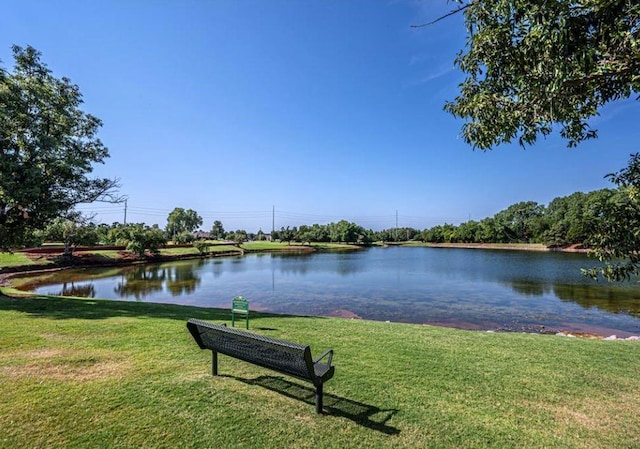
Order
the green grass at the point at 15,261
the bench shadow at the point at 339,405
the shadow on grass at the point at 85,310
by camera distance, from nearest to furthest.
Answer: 1. the bench shadow at the point at 339,405
2. the shadow on grass at the point at 85,310
3. the green grass at the point at 15,261

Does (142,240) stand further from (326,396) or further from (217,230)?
(217,230)

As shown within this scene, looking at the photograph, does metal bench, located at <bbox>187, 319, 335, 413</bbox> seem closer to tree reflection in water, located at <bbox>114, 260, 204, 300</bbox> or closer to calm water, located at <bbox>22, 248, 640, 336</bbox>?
calm water, located at <bbox>22, 248, 640, 336</bbox>

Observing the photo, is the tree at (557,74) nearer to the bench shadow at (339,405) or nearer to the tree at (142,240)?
the bench shadow at (339,405)

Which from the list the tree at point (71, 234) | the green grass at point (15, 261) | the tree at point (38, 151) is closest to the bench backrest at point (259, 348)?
the tree at point (38, 151)

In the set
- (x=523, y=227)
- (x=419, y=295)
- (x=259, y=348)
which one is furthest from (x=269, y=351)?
(x=523, y=227)

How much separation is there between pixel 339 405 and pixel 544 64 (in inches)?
163

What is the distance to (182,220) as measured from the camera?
123062mm

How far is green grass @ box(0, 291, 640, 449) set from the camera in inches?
132

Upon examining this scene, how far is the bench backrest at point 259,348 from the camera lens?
11.5ft

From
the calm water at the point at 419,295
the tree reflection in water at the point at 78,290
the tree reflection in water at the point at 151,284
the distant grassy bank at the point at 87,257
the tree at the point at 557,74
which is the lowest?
the calm water at the point at 419,295

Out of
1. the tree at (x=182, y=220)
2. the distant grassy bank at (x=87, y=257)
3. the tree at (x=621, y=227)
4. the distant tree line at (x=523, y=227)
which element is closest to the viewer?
the tree at (x=621, y=227)

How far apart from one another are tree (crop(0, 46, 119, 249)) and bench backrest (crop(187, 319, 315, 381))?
30.2 feet

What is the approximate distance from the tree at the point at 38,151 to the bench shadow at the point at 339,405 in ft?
32.9

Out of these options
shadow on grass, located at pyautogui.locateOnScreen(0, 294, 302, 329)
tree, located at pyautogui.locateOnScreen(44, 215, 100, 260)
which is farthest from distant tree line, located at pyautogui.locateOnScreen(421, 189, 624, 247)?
tree, located at pyautogui.locateOnScreen(44, 215, 100, 260)
